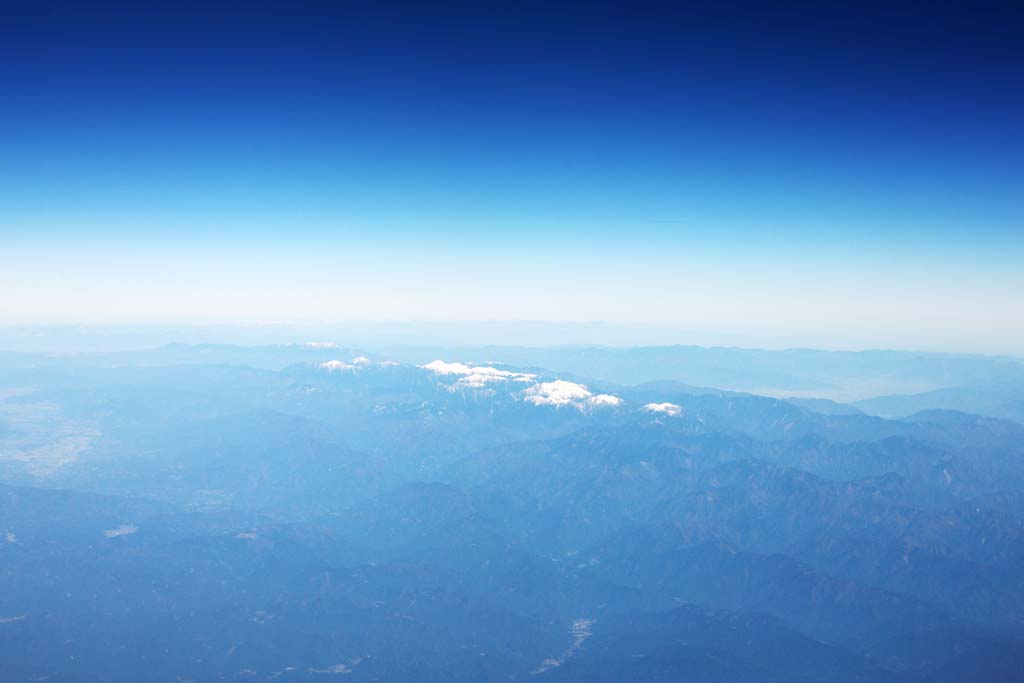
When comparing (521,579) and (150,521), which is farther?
(150,521)

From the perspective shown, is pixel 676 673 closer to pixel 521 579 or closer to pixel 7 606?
pixel 521 579

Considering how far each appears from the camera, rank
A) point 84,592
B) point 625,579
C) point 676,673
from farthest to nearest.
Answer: point 625,579, point 84,592, point 676,673

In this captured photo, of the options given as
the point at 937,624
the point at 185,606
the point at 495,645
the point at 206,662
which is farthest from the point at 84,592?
the point at 937,624

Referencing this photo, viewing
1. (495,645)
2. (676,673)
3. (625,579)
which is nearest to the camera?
(676,673)

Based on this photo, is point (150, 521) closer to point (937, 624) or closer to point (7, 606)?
point (7, 606)

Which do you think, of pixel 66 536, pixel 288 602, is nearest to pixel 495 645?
pixel 288 602

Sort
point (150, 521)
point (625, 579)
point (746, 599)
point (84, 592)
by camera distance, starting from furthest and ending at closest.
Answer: point (150, 521), point (625, 579), point (746, 599), point (84, 592)

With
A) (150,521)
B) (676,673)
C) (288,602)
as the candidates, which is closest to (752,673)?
(676,673)

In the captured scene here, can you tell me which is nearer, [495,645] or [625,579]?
[495,645]

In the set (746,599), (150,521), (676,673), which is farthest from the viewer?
(150,521)
